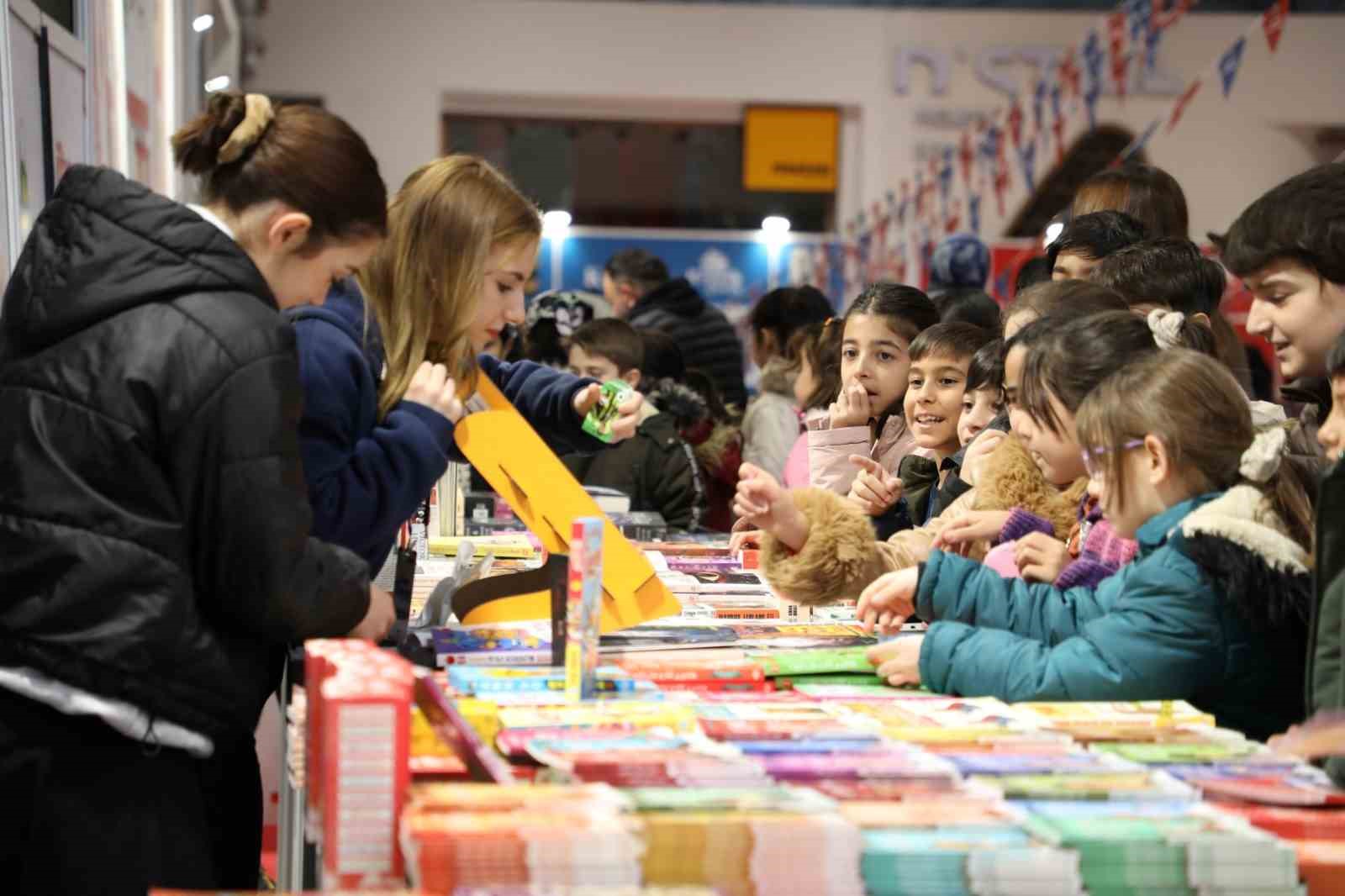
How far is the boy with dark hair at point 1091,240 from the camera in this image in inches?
157

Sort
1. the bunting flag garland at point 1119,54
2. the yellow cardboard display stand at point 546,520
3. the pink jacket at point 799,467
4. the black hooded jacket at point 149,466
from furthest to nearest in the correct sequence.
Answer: the bunting flag garland at point 1119,54, the pink jacket at point 799,467, the yellow cardboard display stand at point 546,520, the black hooded jacket at point 149,466

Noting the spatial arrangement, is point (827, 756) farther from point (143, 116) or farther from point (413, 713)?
point (143, 116)

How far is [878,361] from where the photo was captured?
178 inches

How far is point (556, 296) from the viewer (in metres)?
7.38

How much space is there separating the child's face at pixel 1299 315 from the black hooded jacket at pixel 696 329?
4914 millimetres

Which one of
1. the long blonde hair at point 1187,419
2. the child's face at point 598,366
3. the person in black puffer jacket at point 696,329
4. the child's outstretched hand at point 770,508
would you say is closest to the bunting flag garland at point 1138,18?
the person in black puffer jacket at point 696,329

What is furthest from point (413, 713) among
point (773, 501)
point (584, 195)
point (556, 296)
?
point (584, 195)

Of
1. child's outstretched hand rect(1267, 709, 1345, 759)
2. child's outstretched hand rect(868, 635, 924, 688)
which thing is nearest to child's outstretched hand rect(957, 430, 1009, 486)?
child's outstretched hand rect(868, 635, 924, 688)

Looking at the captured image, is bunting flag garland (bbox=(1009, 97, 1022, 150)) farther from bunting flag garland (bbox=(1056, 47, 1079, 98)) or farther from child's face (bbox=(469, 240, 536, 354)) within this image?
child's face (bbox=(469, 240, 536, 354))

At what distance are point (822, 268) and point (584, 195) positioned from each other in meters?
2.49

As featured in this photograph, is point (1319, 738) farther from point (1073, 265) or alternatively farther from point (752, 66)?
point (752, 66)

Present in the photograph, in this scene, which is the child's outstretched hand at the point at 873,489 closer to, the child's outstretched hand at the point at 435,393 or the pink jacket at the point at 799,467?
the pink jacket at the point at 799,467

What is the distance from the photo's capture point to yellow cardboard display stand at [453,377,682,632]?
2.78 m

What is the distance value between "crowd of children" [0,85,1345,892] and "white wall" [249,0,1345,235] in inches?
380
